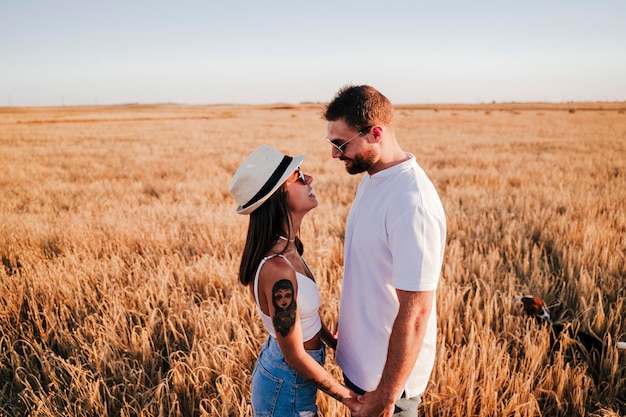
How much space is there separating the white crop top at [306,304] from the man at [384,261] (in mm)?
170

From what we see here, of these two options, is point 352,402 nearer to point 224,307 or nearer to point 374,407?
point 374,407

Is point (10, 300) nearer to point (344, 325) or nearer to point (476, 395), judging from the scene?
point (344, 325)

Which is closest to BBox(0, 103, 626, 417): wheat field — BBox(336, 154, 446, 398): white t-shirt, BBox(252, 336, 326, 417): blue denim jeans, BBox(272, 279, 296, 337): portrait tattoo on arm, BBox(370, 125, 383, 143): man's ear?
BBox(252, 336, 326, 417): blue denim jeans

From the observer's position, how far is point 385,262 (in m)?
1.52

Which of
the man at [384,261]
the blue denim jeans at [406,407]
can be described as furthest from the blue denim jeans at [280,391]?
the blue denim jeans at [406,407]

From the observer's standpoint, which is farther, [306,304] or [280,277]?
[306,304]

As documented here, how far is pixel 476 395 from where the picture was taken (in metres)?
2.17

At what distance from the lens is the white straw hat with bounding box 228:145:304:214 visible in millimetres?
1585

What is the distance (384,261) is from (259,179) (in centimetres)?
64

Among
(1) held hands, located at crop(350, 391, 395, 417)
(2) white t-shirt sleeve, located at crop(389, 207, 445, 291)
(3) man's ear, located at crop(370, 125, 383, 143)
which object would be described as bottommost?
(1) held hands, located at crop(350, 391, 395, 417)

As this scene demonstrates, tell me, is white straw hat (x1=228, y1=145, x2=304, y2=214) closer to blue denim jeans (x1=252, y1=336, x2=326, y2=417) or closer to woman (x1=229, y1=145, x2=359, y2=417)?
woman (x1=229, y1=145, x2=359, y2=417)

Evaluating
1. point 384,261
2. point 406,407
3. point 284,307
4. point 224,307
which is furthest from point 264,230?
point 224,307

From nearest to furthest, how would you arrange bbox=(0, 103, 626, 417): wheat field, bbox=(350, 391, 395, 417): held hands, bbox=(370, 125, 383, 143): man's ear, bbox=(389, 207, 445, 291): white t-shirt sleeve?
bbox=(389, 207, 445, 291): white t-shirt sleeve
bbox=(350, 391, 395, 417): held hands
bbox=(370, 125, 383, 143): man's ear
bbox=(0, 103, 626, 417): wheat field

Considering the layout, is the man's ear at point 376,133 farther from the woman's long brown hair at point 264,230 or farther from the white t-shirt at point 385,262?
the woman's long brown hair at point 264,230
